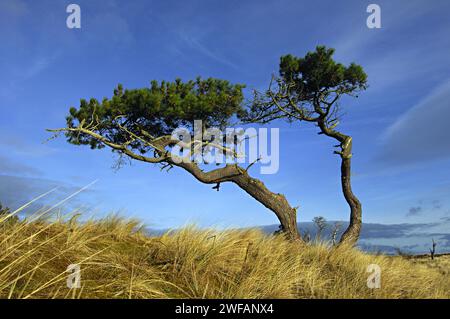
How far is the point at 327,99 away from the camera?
14656mm

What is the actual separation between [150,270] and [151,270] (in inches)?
2.5

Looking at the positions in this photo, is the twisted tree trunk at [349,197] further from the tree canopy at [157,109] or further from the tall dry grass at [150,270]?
the tall dry grass at [150,270]

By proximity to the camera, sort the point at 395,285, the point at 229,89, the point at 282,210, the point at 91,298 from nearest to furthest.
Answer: the point at 91,298 → the point at 395,285 → the point at 282,210 → the point at 229,89

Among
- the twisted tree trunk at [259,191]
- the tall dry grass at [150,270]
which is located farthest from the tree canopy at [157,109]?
the tall dry grass at [150,270]

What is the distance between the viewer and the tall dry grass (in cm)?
425

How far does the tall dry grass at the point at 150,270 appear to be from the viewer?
4.25 metres

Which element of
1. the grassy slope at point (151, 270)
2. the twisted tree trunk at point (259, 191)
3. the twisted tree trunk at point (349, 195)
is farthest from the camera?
the twisted tree trunk at point (349, 195)

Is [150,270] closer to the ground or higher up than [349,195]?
closer to the ground

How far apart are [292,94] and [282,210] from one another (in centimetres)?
437

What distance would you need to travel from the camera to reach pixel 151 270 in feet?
16.7

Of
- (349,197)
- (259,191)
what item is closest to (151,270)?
(259,191)

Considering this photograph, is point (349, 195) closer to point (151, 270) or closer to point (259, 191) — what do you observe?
point (259, 191)

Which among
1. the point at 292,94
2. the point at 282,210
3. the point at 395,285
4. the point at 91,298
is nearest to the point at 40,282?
the point at 91,298
